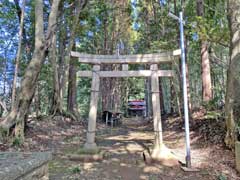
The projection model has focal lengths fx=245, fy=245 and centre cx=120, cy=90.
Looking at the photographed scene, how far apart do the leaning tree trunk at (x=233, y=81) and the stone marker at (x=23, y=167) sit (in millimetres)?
3509

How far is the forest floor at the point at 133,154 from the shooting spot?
4293 mm

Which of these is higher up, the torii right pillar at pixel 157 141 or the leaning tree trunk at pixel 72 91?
the leaning tree trunk at pixel 72 91

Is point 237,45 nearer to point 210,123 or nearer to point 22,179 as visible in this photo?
point 210,123

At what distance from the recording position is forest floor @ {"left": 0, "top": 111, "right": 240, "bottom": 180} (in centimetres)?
429

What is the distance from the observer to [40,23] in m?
6.91

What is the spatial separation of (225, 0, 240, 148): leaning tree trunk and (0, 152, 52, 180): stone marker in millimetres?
3509

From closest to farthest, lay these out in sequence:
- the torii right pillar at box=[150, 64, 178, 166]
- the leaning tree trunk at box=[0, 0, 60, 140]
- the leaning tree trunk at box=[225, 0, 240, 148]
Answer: the leaning tree trunk at box=[225, 0, 240, 148], the torii right pillar at box=[150, 64, 178, 166], the leaning tree trunk at box=[0, 0, 60, 140]

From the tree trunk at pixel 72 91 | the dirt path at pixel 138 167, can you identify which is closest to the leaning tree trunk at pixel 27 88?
the dirt path at pixel 138 167

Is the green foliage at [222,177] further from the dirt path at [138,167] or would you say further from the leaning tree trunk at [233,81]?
the leaning tree trunk at [233,81]

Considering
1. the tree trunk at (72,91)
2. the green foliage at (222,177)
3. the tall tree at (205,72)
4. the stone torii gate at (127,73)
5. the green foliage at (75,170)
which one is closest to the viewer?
the green foliage at (222,177)

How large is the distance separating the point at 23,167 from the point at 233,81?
4.30 m

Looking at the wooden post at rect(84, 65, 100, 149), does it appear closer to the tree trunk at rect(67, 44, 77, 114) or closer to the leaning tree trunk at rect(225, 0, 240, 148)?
the leaning tree trunk at rect(225, 0, 240, 148)

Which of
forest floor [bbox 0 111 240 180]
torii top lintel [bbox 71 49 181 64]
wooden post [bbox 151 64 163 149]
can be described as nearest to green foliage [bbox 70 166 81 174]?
forest floor [bbox 0 111 240 180]

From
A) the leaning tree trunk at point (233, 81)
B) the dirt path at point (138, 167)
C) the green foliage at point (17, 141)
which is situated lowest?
the dirt path at point (138, 167)
